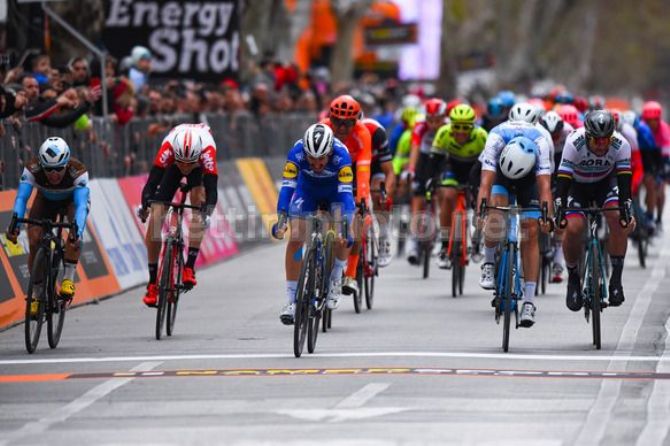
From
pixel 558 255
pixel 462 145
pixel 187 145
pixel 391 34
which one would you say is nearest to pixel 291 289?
pixel 187 145

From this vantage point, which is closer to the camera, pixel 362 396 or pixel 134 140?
pixel 362 396

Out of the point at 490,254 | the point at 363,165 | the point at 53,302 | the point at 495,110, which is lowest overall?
the point at 53,302

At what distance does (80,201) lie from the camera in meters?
15.4

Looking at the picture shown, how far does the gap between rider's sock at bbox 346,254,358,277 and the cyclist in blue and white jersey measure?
2253 mm

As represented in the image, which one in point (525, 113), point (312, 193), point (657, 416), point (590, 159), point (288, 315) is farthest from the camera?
point (525, 113)

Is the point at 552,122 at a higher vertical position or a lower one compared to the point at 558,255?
higher

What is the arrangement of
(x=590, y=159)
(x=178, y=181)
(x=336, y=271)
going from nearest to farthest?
(x=590, y=159) < (x=336, y=271) < (x=178, y=181)

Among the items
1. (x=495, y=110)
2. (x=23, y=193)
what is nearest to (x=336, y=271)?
(x=23, y=193)

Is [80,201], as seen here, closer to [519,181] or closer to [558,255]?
[519,181]

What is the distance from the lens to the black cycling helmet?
14836 mm

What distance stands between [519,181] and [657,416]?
15.4ft

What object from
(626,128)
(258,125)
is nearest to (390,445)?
(626,128)

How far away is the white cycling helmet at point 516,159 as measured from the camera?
15250mm

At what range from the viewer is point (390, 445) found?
10242mm
